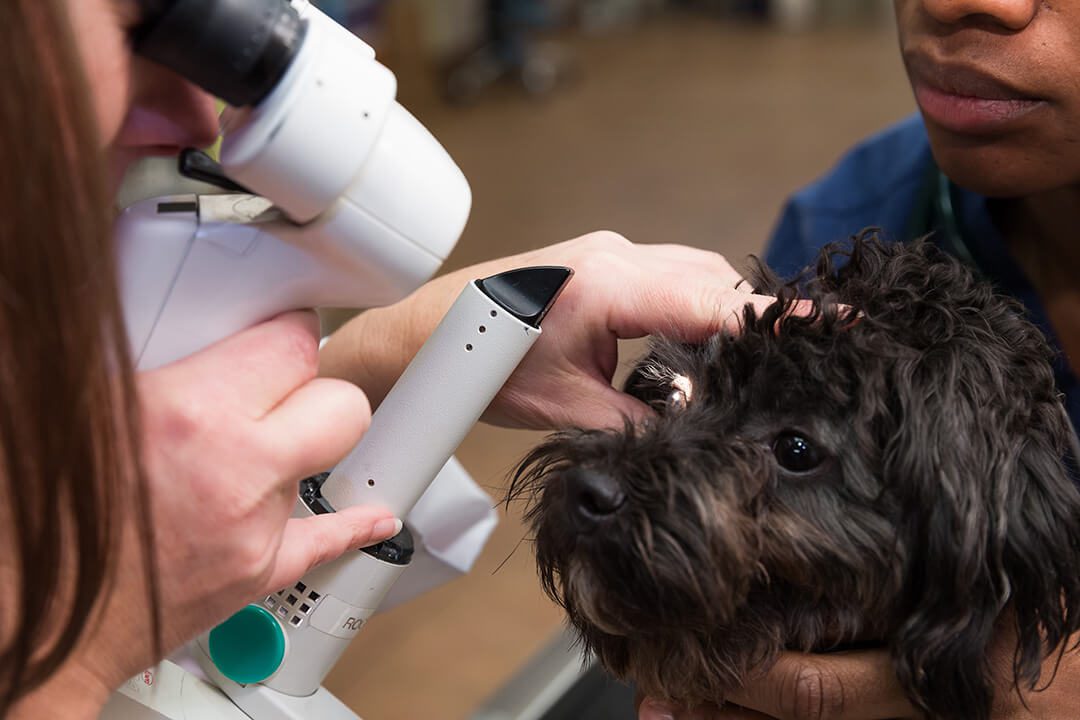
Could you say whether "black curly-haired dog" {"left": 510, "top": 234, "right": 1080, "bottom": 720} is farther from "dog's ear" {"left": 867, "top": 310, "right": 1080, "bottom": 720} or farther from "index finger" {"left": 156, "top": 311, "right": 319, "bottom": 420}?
"index finger" {"left": 156, "top": 311, "right": 319, "bottom": 420}

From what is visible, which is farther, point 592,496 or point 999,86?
point 999,86

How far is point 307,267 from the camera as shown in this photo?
0.77 metres

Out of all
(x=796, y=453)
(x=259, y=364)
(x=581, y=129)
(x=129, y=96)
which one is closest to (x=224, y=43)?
(x=129, y=96)

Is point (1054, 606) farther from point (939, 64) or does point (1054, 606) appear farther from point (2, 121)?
point (2, 121)

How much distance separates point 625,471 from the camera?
0.93m

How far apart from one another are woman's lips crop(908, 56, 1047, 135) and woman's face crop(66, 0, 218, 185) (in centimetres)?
74

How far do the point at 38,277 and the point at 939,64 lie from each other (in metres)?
0.90

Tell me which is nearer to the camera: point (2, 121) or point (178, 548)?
point (2, 121)

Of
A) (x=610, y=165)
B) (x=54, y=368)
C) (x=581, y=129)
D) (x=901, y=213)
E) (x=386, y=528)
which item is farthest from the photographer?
(x=581, y=129)

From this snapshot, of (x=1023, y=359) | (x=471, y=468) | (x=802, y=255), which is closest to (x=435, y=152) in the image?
(x=1023, y=359)

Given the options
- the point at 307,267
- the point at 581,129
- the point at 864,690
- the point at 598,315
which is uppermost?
the point at 307,267

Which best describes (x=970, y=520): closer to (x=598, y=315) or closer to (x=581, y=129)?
(x=598, y=315)

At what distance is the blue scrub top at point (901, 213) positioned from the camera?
53.4 inches

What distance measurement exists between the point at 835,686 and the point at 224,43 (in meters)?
0.69
